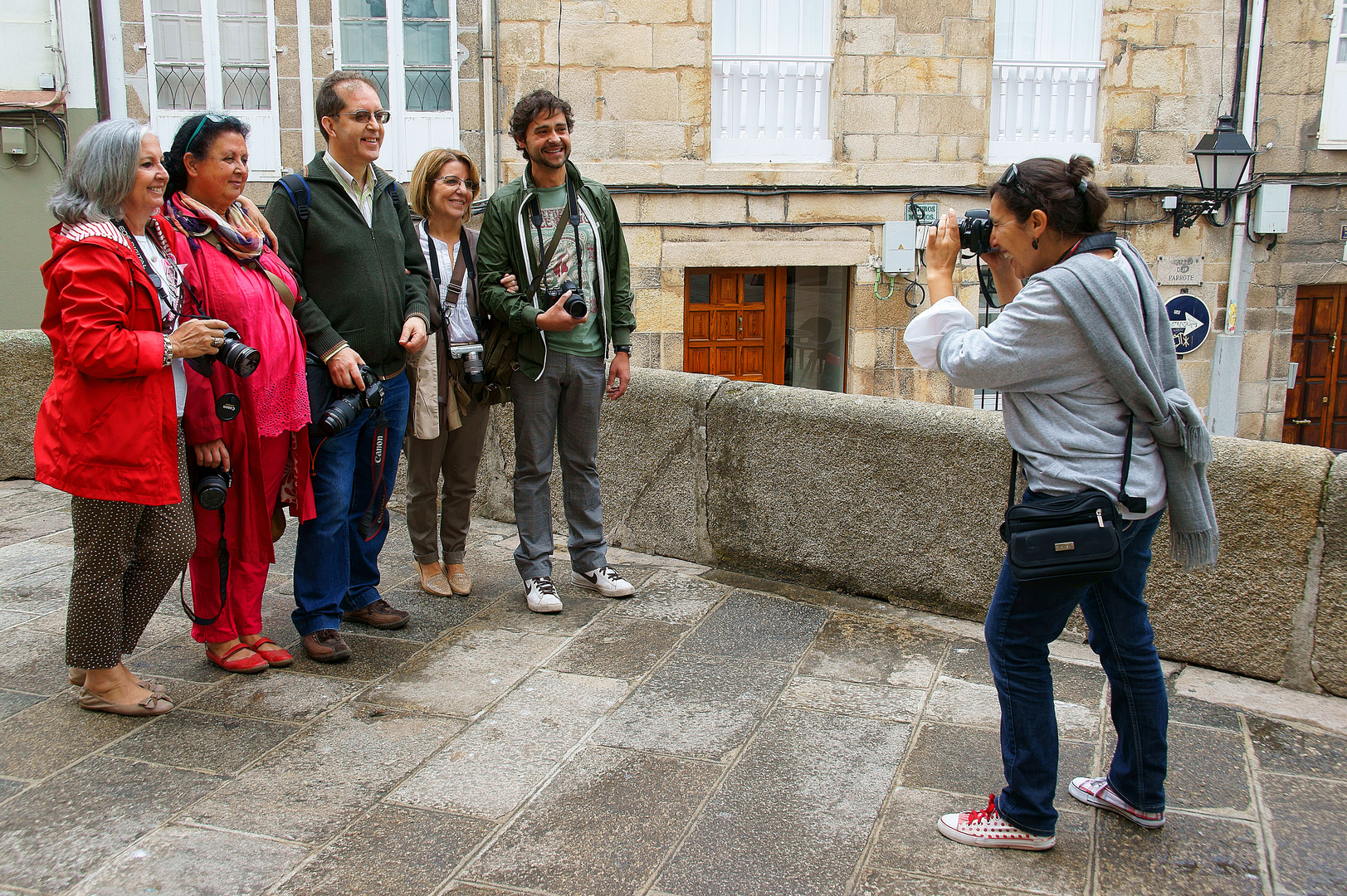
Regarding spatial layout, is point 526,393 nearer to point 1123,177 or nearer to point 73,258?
point 73,258

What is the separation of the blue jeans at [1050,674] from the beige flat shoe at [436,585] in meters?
2.47

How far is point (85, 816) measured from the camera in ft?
8.48

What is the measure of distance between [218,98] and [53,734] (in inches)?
345

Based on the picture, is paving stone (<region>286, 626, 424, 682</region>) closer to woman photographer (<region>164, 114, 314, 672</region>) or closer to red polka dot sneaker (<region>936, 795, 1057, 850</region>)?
woman photographer (<region>164, 114, 314, 672</region>)

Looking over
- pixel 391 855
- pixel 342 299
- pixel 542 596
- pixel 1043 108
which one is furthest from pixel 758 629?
pixel 1043 108

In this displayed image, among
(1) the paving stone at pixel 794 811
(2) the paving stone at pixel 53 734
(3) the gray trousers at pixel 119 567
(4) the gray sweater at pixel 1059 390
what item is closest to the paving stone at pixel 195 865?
(2) the paving stone at pixel 53 734

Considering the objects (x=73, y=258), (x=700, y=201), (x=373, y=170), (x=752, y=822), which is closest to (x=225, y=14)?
(x=700, y=201)

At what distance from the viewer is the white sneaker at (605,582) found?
429 centimetres

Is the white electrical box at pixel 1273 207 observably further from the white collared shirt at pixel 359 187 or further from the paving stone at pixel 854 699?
the white collared shirt at pixel 359 187

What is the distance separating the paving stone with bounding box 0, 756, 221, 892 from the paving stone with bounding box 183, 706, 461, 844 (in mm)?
118

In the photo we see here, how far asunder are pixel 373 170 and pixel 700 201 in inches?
266

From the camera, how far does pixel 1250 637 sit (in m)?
3.51

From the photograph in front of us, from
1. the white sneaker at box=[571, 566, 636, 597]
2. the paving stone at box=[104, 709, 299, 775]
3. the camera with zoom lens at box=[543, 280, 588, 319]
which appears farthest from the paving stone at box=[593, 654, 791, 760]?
the camera with zoom lens at box=[543, 280, 588, 319]

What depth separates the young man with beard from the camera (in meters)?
4.02
